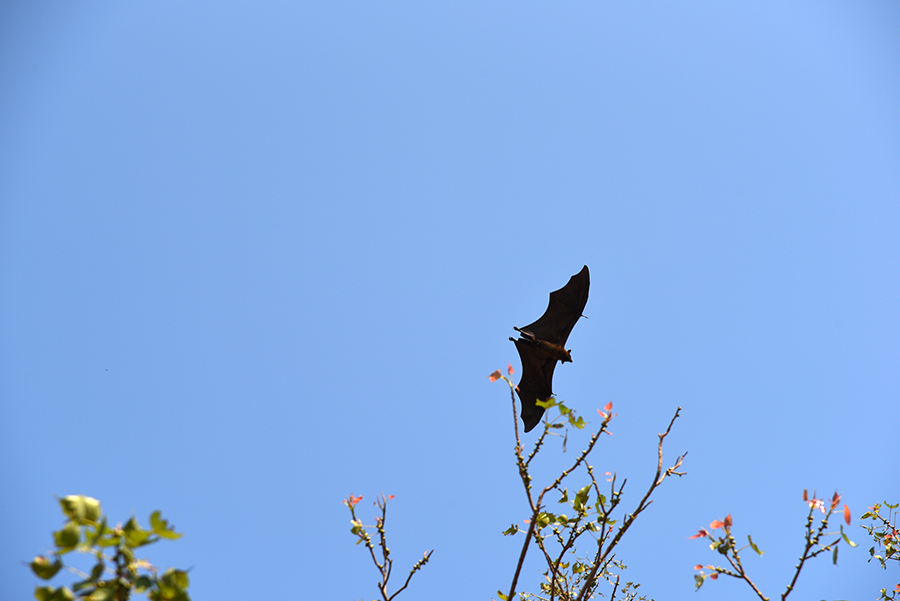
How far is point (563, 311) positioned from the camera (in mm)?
10453

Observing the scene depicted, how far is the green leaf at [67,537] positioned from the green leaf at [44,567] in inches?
2.2

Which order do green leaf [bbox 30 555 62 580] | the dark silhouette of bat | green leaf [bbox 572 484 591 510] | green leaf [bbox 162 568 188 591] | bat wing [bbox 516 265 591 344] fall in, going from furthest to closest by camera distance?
bat wing [bbox 516 265 591 344] → the dark silhouette of bat → green leaf [bbox 572 484 591 510] → green leaf [bbox 162 568 188 591] → green leaf [bbox 30 555 62 580]

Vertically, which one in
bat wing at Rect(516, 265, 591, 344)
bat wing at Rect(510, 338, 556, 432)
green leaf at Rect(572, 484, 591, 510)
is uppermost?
bat wing at Rect(516, 265, 591, 344)

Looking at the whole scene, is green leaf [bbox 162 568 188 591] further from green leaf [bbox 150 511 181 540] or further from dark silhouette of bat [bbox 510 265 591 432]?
dark silhouette of bat [bbox 510 265 591 432]

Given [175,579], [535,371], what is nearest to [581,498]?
[175,579]

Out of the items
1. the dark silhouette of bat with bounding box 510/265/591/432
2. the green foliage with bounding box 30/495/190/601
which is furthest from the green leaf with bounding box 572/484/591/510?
the dark silhouette of bat with bounding box 510/265/591/432

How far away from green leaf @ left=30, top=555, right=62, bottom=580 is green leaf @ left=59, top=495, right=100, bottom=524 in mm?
186

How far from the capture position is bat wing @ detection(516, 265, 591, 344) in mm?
10242

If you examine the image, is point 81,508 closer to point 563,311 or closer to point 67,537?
point 67,537

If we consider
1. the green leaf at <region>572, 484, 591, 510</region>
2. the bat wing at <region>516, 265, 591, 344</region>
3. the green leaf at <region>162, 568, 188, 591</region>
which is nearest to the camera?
the green leaf at <region>162, 568, 188, 591</region>

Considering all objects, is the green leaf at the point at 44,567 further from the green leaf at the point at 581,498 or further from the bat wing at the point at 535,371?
the bat wing at the point at 535,371

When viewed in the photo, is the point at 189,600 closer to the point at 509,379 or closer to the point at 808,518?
the point at 509,379

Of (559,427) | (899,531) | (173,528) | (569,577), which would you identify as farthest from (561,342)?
(173,528)

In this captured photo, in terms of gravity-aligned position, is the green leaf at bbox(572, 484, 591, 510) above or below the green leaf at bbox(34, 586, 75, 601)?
above
